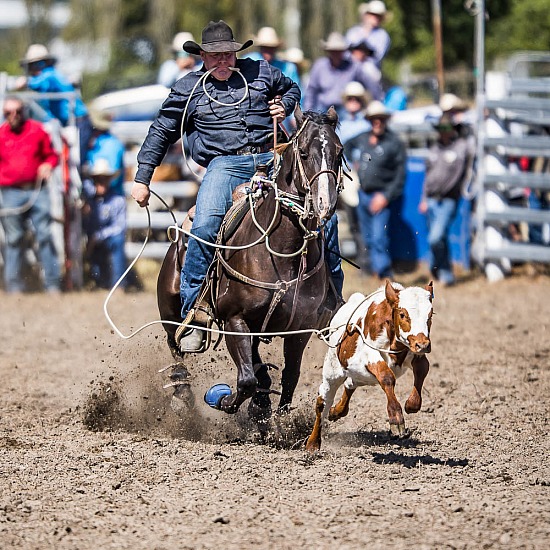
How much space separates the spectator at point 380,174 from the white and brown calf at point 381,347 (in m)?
6.48

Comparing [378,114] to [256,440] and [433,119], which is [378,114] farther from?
[256,440]

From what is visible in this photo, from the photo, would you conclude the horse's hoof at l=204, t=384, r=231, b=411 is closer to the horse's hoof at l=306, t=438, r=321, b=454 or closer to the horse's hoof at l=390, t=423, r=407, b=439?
the horse's hoof at l=306, t=438, r=321, b=454

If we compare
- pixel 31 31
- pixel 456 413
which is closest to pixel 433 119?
pixel 456 413

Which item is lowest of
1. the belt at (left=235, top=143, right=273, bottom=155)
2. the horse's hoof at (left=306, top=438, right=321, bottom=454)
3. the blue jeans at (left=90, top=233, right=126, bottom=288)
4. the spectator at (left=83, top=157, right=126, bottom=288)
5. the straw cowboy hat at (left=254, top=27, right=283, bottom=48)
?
the blue jeans at (left=90, top=233, right=126, bottom=288)

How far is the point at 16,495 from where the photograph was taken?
5309 mm

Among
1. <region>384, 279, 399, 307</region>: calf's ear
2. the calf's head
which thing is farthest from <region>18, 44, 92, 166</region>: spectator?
the calf's head

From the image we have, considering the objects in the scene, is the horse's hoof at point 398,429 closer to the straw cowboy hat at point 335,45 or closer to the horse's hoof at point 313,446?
the horse's hoof at point 313,446

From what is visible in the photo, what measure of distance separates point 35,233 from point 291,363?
6930mm

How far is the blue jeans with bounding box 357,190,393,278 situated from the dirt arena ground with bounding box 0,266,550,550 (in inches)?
107

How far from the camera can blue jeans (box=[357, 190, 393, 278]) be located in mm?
12672

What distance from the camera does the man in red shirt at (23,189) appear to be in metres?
12.5

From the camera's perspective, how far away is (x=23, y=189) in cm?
1277

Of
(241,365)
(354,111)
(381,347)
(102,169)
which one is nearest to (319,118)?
(381,347)

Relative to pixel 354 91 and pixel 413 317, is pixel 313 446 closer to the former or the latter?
pixel 413 317
